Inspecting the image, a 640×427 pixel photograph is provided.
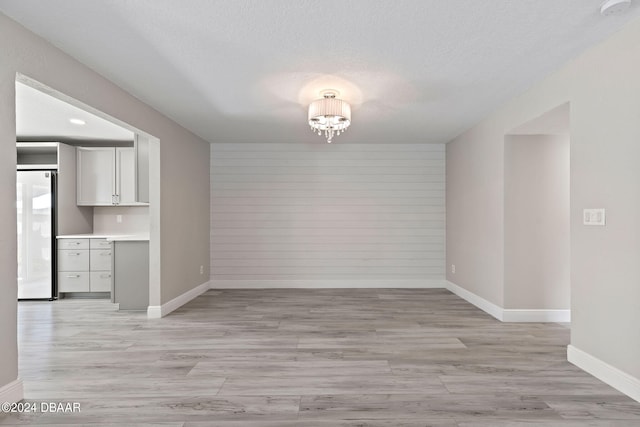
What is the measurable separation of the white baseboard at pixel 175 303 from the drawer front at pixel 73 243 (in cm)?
183

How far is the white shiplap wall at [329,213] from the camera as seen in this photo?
21.4ft

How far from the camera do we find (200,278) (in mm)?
6031

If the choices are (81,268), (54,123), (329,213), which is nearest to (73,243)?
(81,268)

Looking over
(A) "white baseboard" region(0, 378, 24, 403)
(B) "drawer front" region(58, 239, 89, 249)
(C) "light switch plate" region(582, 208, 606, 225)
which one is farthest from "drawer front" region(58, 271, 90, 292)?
(C) "light switch plate" region(582, 208, 606, 225)

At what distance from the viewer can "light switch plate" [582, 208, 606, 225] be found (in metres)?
2.77

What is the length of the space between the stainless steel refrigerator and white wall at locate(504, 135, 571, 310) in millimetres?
6519

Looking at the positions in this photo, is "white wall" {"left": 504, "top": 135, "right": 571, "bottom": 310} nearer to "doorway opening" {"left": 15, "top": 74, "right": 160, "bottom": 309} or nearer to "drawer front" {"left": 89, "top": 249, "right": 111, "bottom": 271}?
"doorway opening" {"left": 15, "top": 74, "right": 160, "bottom": 309}

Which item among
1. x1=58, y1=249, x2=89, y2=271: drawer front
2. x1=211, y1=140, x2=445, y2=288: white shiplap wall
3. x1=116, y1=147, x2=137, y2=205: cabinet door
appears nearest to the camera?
x1=58, y1=249, x2=89, y2=271: drawer front

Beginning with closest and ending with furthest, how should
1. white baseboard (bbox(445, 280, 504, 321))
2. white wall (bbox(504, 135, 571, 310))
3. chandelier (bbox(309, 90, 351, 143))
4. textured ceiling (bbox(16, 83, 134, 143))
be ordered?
chandelier (bbox(309, 90, 351, 143)) → textured ceiling (bbox(16, 83, 134, 143)) → white wall (bbox(504, 135, 571, 310)) → white baseboard (bbox(445, 280, 504, 321))

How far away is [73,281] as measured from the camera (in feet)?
18.8

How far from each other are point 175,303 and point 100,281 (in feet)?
5.34

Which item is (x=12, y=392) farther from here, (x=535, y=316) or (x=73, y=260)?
(x=535, y=316)

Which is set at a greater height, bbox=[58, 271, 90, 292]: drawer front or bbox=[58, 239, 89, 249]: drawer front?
bbox=[58, 239, 89, 249]: drawer front

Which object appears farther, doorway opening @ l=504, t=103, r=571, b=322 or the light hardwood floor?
doorway opening @ l=504, t=103, r=571, b=322
